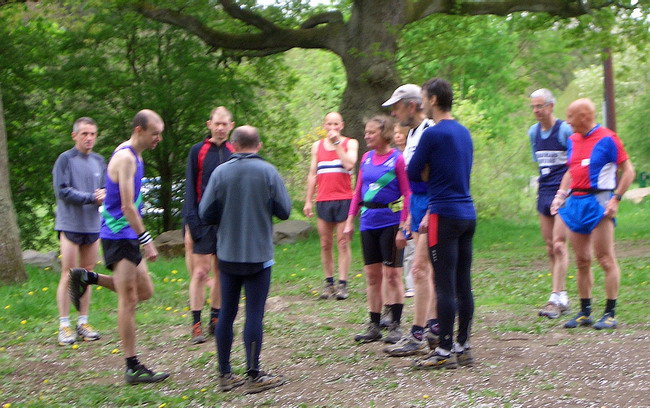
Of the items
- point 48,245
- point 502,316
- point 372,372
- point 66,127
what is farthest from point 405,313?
point 48,245

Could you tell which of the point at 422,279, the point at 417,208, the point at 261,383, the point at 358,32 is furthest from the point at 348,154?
the point at 358,32

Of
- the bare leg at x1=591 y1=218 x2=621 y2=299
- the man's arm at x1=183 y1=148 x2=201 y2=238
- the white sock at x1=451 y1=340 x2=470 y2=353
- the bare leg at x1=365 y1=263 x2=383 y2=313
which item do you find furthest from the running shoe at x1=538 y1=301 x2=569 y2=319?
the man's arm at x1=183 y1=148 x2=201 y2=238

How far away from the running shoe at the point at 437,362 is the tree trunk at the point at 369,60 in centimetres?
984

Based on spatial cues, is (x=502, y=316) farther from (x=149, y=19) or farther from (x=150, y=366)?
(x=149, y=19)

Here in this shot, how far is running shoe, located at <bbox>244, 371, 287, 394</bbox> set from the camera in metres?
6.31

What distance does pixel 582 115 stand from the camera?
7930mm

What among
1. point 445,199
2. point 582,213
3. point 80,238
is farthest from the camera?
point 80,238

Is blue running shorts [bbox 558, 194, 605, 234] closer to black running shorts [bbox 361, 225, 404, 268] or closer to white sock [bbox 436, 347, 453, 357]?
black running shorts [bbox 361, 225, 404, 268]

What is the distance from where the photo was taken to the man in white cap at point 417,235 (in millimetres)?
6965

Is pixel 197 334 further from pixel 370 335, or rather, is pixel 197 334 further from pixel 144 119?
pixel 144 119

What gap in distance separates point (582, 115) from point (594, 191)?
0.66 metres

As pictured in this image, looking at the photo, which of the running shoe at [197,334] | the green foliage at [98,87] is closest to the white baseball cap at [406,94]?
the running shoe at [197,334]

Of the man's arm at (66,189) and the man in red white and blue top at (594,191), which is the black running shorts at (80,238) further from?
the man in red white and blue top at (594,191)

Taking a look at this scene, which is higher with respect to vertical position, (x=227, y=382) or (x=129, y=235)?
(x=129, y=235)
